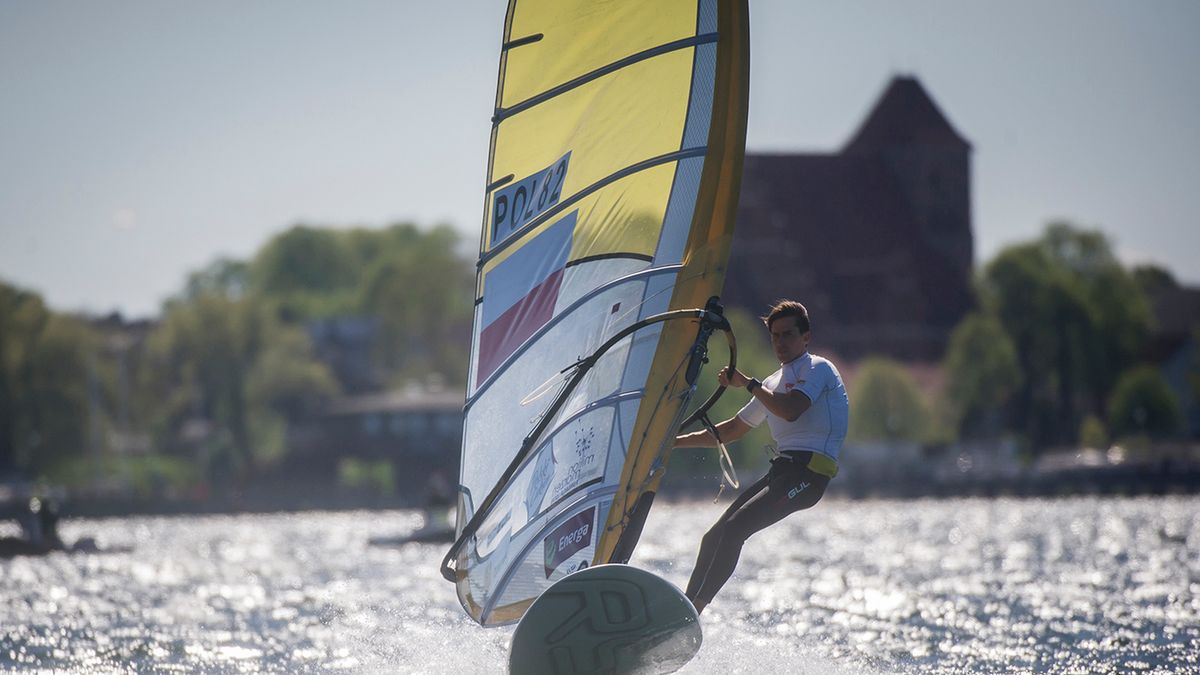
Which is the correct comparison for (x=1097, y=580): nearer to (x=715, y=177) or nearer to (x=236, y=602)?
(x=236, y=602)

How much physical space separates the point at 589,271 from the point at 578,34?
114cm

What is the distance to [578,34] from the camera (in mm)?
7840

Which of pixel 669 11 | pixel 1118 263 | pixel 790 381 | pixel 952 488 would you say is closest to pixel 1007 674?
pixel 790 381

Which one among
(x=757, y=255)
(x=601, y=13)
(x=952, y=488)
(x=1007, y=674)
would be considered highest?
(x=601, y=13)

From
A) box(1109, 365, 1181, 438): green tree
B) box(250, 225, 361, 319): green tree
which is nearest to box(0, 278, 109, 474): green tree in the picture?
box(250, 225, 361, 319): green tree

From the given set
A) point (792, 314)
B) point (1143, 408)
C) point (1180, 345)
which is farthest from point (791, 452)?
point (1180, 345)

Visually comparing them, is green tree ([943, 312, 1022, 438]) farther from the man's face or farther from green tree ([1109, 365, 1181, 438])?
the man's face

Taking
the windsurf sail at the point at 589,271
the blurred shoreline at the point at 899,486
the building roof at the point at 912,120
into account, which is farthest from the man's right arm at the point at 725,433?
the building roof at the point at 912,120

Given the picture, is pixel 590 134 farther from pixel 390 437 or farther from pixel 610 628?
pixel 390 437

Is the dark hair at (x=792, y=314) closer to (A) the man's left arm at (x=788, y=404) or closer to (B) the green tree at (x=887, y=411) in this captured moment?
(A) the man's left arm at (x=788, y=404)

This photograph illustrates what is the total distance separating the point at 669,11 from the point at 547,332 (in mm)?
1606

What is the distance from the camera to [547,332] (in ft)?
25.7

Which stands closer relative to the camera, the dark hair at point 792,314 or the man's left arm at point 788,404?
the man's left arm at point 788,404

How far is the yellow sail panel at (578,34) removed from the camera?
755 centimetres
